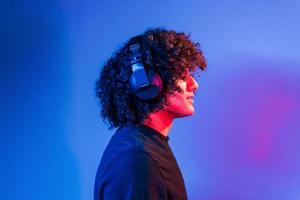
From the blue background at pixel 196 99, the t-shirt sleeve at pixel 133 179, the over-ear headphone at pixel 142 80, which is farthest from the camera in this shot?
the blue background at pixel 196 99

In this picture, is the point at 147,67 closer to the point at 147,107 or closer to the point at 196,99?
the point at 147,107

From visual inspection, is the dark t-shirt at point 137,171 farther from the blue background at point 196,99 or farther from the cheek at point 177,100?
the blue background at point 196,99

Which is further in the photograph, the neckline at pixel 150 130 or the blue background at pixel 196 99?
the blue background at pixel 196 99

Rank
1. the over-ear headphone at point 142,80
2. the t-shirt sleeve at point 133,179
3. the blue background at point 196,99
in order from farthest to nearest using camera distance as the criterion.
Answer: the blue background at point 196,99 < the over-ear headphone at point 142,80 < the t-shirt sleeve at point 133,179

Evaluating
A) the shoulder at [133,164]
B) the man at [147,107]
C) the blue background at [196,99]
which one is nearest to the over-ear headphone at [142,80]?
the man at [147,107]

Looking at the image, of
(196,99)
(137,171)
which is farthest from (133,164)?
(196,99)

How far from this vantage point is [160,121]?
2.74 feet

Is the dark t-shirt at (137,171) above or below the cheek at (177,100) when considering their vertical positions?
below

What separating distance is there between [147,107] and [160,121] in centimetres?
5

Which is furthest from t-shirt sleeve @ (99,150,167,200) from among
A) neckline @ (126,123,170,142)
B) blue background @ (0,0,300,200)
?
blue background @ (0,0,300,200)

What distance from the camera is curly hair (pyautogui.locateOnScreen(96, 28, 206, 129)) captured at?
0.80 meters

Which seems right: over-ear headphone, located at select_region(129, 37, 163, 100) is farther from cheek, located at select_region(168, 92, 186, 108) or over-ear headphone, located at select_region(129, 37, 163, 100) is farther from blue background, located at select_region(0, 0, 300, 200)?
blue background, located at select_region(0, 0, 300, 200)

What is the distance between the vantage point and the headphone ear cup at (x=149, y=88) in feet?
2.47
